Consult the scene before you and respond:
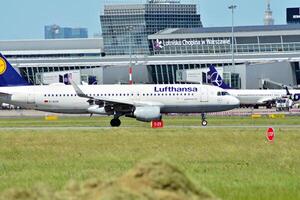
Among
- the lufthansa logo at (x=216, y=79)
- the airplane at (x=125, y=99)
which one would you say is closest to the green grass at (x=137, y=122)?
the airplane at (x=125, y=99)

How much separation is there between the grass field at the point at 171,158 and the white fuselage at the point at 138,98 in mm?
17997

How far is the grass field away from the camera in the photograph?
21531mm

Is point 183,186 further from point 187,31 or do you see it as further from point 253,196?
point 187,31

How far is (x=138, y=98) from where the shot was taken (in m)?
65.5

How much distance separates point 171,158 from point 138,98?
35.6 m

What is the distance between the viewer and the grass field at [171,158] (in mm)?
21531

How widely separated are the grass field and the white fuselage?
1800 cm

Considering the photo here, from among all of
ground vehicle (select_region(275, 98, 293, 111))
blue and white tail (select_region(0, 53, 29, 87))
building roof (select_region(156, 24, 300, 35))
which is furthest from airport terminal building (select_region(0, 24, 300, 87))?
blue and white tail (select_region(0, 53, 29, 87))

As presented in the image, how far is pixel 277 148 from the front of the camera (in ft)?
115

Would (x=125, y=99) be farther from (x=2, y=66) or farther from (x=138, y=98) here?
(x=2, y=66)

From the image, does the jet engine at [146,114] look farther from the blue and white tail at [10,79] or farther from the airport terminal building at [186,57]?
the airport terminal building at [186,57]

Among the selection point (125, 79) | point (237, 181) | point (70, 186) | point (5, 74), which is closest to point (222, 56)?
point (125, 79)

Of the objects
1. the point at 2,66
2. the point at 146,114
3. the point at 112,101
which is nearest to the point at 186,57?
the point at 2,66

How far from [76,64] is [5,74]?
337ft
